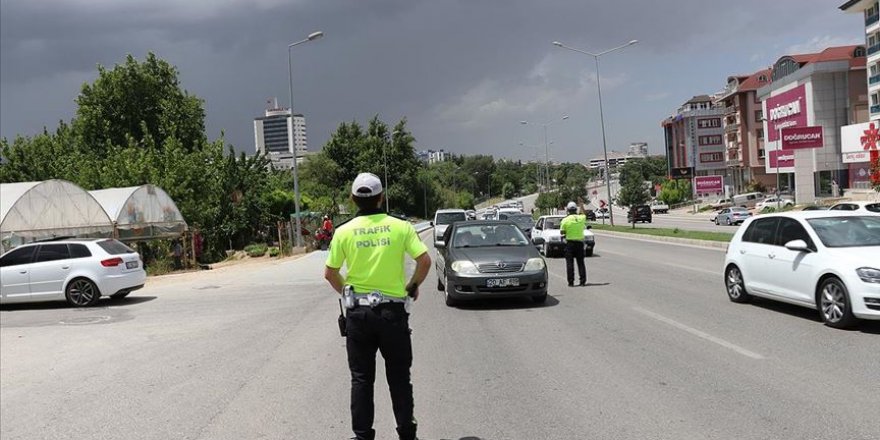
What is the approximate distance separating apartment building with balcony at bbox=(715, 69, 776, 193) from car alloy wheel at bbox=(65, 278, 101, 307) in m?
94.0

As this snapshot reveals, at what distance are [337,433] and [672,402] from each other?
2741mm

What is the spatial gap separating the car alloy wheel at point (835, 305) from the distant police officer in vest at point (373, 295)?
625 cm

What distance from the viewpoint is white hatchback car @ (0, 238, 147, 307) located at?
15.5 meters

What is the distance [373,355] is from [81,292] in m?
13.5

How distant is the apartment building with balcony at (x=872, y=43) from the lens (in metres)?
57.6

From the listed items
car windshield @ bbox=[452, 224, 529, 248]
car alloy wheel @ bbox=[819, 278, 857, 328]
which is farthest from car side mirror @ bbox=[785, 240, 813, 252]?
car windshield @ bbox=[452, 224, 529, 248]

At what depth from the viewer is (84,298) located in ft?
50.8

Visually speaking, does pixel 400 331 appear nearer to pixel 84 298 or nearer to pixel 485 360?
pixel 485 360

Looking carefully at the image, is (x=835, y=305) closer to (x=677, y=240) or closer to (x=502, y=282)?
(x=502, y=282)

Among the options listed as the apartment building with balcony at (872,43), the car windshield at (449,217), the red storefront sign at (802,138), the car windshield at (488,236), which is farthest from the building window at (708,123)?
the car windshield at (488,236)

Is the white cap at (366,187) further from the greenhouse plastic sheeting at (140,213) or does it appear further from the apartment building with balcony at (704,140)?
the apartment building with balcony at (704,140)

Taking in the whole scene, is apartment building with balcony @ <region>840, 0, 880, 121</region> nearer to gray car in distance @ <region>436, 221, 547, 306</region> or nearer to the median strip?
the median strip

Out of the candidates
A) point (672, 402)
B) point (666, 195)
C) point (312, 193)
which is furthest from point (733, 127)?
point (672, 402)

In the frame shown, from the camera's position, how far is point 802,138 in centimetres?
6481
